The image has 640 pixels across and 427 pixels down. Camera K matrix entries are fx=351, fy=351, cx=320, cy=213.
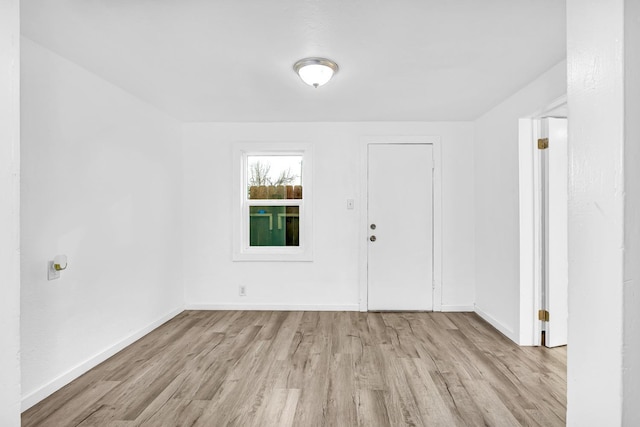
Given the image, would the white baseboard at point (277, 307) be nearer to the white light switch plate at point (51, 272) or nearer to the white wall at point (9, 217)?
the white light switch plate at point (51, 272)

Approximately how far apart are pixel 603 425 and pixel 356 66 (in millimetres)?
2304

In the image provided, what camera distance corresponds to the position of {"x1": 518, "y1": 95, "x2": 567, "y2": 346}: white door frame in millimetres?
3025

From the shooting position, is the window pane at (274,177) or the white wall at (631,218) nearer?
the white wall at (631,218)

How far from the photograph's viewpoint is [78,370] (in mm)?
2488

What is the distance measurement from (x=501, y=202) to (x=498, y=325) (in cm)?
120

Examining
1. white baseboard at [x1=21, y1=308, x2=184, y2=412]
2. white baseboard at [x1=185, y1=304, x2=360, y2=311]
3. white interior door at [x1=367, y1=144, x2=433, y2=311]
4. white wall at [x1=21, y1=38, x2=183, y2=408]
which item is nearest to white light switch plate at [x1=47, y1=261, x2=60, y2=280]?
white wall at [x1=21, y1=38, x2=183, y2=408]

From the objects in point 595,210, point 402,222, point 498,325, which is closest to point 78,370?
point 595,210

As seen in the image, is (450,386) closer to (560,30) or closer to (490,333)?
(490,333)

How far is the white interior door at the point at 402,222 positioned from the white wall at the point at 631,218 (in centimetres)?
329

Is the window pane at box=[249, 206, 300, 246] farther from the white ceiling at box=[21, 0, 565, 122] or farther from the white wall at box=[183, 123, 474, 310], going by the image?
the white ceiling at box=[21, 0, 565, 122]

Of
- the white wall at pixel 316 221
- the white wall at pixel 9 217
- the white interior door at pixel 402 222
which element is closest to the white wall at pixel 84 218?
the white wall at pixel 316 221

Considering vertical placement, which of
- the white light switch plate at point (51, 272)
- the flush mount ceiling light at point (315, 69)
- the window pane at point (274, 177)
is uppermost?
the flush mount ceiling light at point (315, 69)

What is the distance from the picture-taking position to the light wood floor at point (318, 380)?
199cm

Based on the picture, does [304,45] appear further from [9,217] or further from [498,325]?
[498,325]
